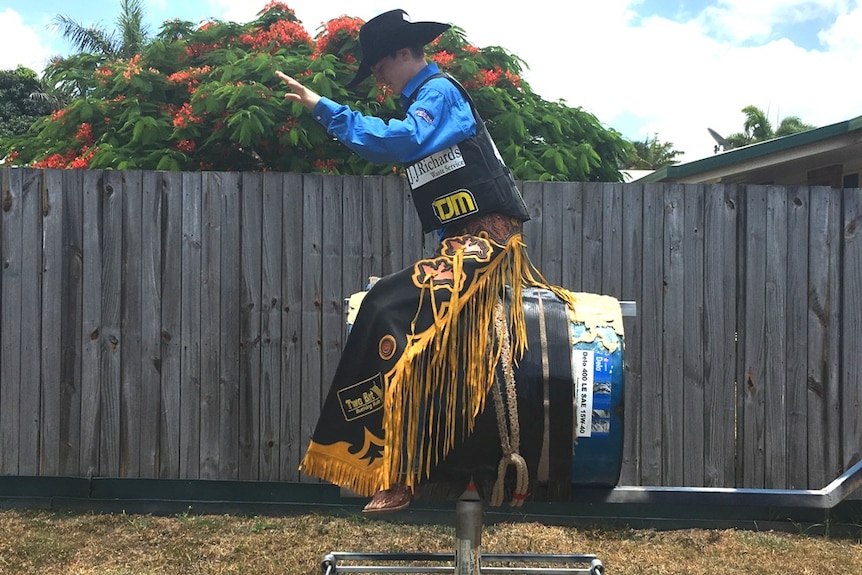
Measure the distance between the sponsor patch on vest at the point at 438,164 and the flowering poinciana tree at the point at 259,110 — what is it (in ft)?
12.8

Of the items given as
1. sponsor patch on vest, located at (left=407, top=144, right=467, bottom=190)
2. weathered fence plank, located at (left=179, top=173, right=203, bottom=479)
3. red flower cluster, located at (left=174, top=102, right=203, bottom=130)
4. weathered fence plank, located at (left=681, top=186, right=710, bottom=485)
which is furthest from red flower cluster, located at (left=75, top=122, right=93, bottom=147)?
sponsor patch on vest, located at (left=407, top=144, right=467, bottom=190)

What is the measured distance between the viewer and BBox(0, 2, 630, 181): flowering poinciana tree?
649 centimetres

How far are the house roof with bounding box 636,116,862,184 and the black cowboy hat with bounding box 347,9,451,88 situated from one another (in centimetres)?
470

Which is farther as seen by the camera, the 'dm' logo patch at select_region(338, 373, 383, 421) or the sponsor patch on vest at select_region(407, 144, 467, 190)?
the sponsor patch on vest at select_region(407, 144, 467, 190)

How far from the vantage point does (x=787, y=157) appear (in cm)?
641

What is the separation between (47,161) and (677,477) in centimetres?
701

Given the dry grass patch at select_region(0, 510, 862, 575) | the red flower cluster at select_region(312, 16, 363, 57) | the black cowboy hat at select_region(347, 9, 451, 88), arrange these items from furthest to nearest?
the red flower cluster at select_region(312, 16, 363, 57) < the dry grass patch at select_region(0, 510, 862, 575) < the black cowboy hat at select_region(347, 9, 451, 88)

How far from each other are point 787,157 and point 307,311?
4832 mm

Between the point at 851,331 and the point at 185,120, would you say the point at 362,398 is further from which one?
the point at 185,120

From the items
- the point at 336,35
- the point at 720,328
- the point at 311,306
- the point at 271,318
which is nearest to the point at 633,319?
the point at 720,328

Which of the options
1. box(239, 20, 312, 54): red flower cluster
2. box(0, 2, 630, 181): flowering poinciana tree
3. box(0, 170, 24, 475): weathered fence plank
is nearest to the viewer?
box(0, 170, 24, 475): weathered fence plank

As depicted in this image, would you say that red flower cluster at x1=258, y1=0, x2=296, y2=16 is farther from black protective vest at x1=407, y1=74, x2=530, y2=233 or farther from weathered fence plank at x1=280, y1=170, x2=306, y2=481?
black protective vest at x1=407, y1=74, x2=530, y2=233

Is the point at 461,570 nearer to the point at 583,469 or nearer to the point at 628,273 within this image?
the point at 583,469

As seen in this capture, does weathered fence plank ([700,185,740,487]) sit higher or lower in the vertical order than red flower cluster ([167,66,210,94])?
lower
